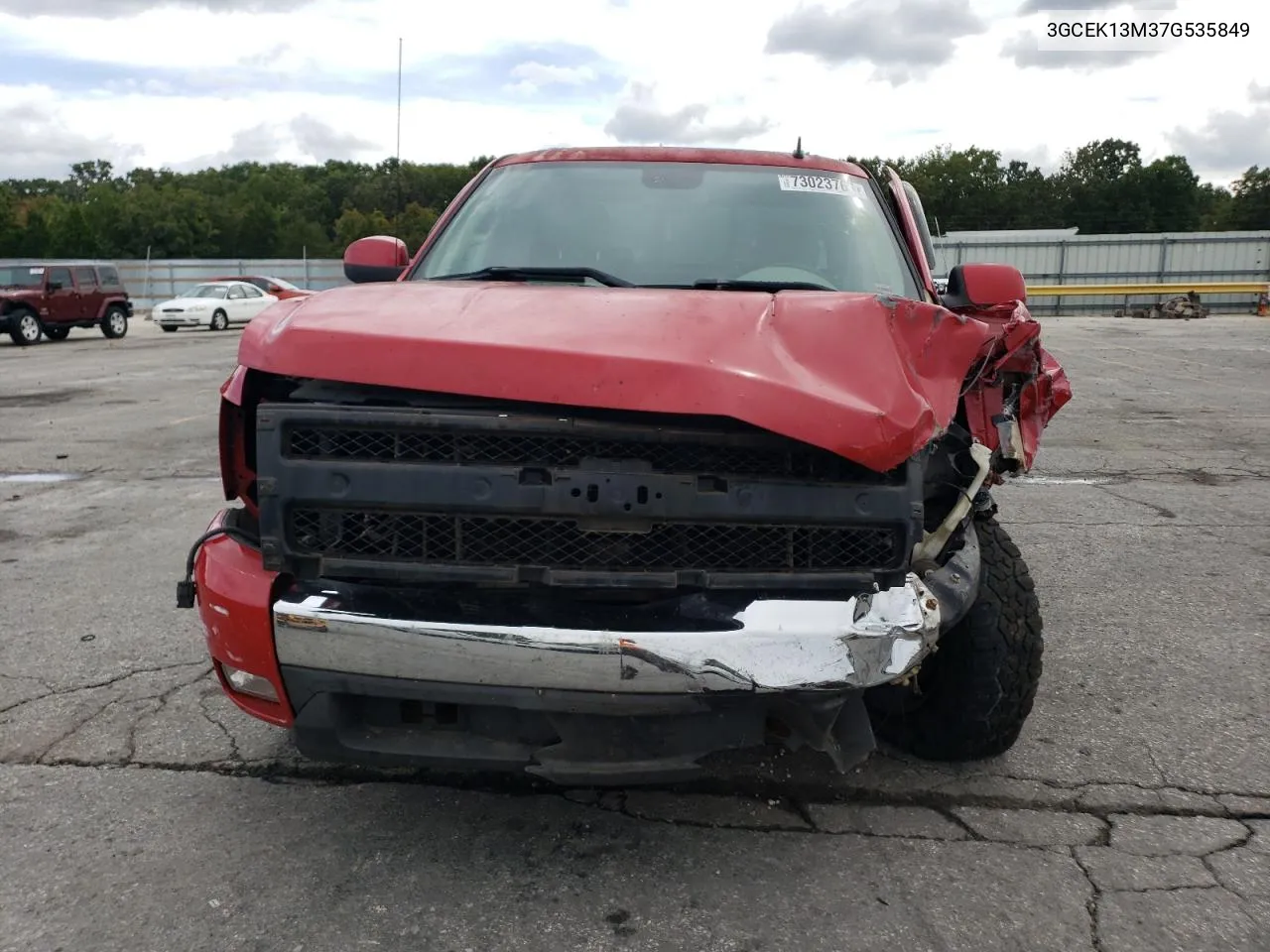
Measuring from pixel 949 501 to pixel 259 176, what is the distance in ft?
312

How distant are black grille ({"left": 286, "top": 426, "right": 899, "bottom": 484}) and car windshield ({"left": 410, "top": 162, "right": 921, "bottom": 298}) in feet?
3.67

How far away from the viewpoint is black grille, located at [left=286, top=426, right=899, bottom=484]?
2379 millimetres

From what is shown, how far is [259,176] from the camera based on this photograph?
3494 inches

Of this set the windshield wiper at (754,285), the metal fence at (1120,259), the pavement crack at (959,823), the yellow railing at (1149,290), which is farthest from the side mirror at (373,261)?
the metal fence at (1120,259)

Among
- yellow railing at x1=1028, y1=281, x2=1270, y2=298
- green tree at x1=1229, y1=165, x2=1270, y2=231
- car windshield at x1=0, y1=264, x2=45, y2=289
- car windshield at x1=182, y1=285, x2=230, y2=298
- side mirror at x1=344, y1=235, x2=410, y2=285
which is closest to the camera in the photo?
side mirror at x1=344, y1=235, x2=410, y2=285

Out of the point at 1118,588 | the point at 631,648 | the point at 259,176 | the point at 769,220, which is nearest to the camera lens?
the point at 631,648

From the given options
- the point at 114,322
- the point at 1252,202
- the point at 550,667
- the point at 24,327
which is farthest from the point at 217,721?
the point at 1252,202

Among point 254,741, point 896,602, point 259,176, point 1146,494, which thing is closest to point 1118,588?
point 1146,494

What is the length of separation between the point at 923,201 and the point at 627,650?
74709 mm

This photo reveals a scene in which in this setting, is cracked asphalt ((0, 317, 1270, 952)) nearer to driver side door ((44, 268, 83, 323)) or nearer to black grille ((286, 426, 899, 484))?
black grille ((286, 426, 899, 484))

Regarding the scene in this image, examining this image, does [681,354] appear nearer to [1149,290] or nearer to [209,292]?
[209,292]

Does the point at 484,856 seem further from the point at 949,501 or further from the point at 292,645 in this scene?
the point at 949,501

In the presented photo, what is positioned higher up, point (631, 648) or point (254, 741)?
point (631, 648)

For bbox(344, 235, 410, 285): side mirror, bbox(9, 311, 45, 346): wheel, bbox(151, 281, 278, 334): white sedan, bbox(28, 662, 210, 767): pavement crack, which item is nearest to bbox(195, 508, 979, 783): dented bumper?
bbox(28, 662, 210, 767): pavement crack
